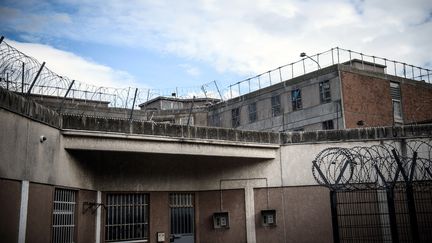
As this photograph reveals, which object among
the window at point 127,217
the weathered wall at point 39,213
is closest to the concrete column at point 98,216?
the window at point 127,217

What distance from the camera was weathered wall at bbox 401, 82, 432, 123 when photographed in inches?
1152

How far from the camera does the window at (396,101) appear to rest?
28547 mm

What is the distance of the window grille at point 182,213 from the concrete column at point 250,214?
2.08 m

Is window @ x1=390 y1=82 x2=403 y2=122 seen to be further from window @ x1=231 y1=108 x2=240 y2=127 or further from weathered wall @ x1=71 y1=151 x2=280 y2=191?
weathered wall @ x1=71 y1=151 x2=280 y2=191

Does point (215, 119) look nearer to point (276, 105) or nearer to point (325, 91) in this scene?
point (276, 105)

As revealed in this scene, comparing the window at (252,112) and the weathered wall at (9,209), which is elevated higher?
the window at (252,112)

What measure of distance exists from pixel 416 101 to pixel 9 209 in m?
29.1

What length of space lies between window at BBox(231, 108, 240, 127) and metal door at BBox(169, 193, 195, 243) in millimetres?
17325

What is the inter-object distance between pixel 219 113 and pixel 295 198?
20018mm

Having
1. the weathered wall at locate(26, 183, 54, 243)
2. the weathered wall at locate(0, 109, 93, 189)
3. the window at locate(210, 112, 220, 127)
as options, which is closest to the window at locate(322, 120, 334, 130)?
the window at locate(210, 112, 220, 127)

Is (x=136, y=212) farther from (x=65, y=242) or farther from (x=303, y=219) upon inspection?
(x=303, y=219)

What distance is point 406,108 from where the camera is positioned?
29.2 m

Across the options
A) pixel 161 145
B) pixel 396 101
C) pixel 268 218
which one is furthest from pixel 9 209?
pixel 396 101

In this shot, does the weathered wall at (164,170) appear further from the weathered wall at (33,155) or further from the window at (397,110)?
the window at (397,110)
